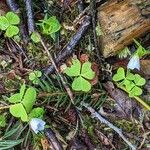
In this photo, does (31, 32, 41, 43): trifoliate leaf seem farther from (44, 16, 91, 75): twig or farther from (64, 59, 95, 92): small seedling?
(64, 59, 95, 92): small seedling

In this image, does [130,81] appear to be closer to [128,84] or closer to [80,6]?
[128,84]

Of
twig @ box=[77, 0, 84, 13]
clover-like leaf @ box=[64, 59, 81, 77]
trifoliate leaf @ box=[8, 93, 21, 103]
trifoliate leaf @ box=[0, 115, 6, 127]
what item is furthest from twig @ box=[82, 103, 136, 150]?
twig @ box=[77, 0, 84, 13]

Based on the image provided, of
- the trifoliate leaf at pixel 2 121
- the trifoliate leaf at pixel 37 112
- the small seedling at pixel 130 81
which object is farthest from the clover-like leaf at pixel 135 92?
the trifoliate leaf at pixel 2 121

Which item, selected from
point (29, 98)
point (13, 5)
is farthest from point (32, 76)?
point (13, 5)

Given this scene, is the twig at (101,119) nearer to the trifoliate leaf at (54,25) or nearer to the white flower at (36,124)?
the white flower at (36,124)

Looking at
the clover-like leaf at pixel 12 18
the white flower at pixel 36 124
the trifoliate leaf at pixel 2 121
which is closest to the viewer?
the white flower at pixel 36 124
